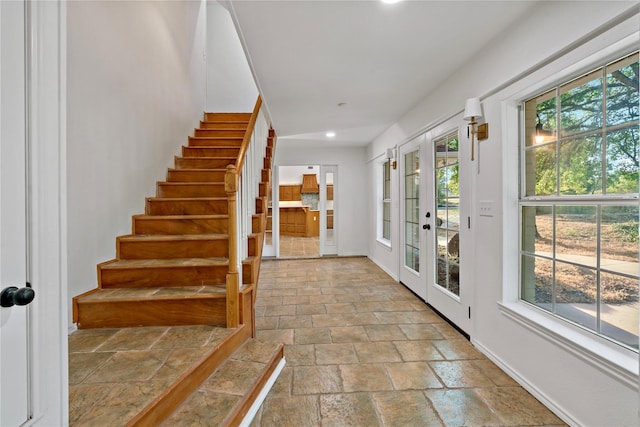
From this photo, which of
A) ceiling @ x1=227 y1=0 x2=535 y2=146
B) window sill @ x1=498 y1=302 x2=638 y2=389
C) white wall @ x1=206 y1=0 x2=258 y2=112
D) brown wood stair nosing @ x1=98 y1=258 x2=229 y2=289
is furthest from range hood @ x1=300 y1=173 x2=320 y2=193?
window sill @ x1=498 y1=302 x2=638 y2=389

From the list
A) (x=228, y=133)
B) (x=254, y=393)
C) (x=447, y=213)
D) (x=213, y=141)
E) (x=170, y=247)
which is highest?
(x=228, y=133)

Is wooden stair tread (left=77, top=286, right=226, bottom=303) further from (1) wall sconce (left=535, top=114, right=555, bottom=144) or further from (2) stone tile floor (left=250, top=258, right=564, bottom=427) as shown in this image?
(1) wall sconce (left=535, top=114, right=555, bottom=144)

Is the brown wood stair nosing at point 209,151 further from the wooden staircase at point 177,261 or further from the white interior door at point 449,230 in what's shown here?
the white interior door at point 449,230

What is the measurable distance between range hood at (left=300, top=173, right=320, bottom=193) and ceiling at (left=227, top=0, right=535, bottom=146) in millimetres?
7228

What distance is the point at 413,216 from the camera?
3.98 metres

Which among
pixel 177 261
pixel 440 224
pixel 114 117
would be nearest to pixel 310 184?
A: pixel 440 224

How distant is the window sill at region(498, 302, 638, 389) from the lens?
4.34 feet

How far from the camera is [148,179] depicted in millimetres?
3021

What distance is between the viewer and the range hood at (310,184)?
10.9m

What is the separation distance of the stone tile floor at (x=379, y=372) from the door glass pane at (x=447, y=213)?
464mm

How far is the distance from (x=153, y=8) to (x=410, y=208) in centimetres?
384

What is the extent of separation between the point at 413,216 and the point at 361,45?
238cm
